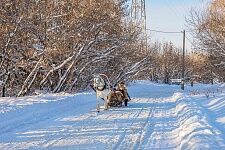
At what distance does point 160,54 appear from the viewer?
3765 inches

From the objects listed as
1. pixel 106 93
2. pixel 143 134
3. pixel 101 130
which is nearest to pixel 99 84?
pixel 106 93

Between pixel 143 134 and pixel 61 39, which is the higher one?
pixel 61 39

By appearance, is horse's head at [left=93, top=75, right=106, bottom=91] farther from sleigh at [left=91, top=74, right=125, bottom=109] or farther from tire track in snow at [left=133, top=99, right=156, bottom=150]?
tire track in snow at [left=133, top=99, right=156, bottom=150]

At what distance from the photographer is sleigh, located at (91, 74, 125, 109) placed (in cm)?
2096

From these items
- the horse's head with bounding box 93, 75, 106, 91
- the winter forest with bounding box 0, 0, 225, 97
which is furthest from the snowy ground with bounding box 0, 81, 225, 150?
the winter forest with bounding box 0, 0, 225, 97

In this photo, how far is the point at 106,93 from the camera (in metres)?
21.2

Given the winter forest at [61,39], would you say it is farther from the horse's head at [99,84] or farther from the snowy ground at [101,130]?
the snowy ground at [101,130]

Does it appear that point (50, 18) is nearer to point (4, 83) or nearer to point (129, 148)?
point (4, 83)

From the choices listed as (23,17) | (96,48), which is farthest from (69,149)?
(96,48)

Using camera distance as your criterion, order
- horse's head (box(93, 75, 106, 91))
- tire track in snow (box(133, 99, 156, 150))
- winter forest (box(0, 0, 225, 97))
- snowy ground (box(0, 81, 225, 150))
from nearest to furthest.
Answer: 1. snowy ground (box(0, 81, 225, 150))
2. tire track in snow (box(133, 99, 156, 150))
3. horse's head (box(93, 75, 106, 91))
4. winter forest (box(0, 0, 225, 97))

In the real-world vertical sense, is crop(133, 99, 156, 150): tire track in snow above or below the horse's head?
below

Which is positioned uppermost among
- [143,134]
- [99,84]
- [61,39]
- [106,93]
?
[61,39]

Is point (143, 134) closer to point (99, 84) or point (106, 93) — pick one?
point (99, 84)

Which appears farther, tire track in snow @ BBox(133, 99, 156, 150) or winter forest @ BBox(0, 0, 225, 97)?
winter forest @ BBox(0, 0, 225, 97)
